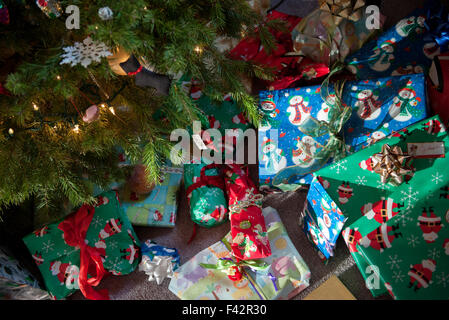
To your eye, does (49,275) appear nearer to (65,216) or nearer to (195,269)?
(65,216)

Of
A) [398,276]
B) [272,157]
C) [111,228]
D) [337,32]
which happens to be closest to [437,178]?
[398,276]

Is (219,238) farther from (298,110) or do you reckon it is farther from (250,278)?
(298,110)

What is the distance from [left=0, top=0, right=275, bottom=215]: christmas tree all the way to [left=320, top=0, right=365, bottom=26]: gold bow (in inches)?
16.7

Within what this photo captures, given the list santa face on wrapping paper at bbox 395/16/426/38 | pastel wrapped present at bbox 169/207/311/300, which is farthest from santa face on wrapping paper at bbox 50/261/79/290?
santa face on wrapping paper at bbox 395/16/426/38

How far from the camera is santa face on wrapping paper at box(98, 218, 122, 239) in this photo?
122 cm

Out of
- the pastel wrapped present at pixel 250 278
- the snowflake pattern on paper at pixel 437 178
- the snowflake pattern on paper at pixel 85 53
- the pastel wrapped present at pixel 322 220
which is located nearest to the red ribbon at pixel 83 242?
the pastel wrapped present at pixel 250 278

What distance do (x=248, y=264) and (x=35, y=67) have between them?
883mm

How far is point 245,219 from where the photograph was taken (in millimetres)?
1214

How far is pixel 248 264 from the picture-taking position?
1.19 meters

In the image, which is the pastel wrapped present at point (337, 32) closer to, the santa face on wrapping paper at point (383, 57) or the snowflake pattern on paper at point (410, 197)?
the santa face on wrapping paper at point (383, 57)

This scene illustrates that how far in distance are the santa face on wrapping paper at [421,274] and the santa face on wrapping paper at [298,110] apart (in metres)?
0.58

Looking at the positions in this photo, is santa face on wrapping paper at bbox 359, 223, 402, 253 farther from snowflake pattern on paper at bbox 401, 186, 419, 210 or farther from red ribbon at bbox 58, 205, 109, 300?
red ribbon at bbox 58, 205, 109, 300

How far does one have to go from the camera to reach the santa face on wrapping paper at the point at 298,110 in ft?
4.01

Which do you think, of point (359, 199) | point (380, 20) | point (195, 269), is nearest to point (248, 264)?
point (195, 269)
